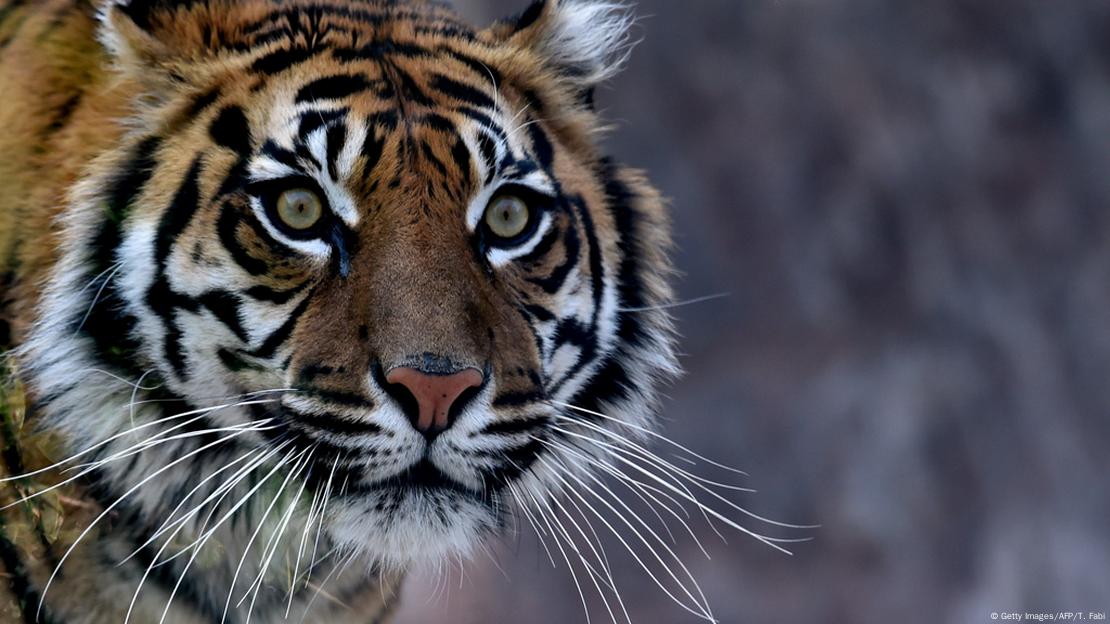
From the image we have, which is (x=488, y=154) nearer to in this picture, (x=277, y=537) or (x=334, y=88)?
(x=334, y=88)

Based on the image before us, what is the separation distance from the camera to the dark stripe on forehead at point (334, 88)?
5.54ft

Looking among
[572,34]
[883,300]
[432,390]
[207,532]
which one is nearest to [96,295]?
[207,532]

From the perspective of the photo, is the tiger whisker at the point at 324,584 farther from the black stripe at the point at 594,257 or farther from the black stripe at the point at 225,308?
the black stripe at the point at 594,257

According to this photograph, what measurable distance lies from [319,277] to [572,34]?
2.30 ft

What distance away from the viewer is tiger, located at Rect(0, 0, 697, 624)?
1.58 meters

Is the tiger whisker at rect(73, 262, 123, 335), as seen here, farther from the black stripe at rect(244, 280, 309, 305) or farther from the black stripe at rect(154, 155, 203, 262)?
the black stripe at rect(244, 280, 309, 305)

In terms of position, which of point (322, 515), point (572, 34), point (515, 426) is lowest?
point (322, 515)

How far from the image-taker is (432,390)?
1.50 m

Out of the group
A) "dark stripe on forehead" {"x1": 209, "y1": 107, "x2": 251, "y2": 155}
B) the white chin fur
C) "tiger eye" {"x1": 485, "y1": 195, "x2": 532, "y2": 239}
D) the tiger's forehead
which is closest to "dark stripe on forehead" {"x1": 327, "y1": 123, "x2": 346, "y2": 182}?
the tiger's forehead

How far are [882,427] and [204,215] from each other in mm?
3723

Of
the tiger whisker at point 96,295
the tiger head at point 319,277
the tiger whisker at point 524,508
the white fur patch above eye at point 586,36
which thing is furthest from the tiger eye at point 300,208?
the white fur patch above eye at point 586,36

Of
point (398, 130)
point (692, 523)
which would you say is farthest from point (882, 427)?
point (398, 130)

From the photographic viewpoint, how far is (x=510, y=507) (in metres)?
1.81

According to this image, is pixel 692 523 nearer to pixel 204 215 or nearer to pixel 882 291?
pixel 882 291
